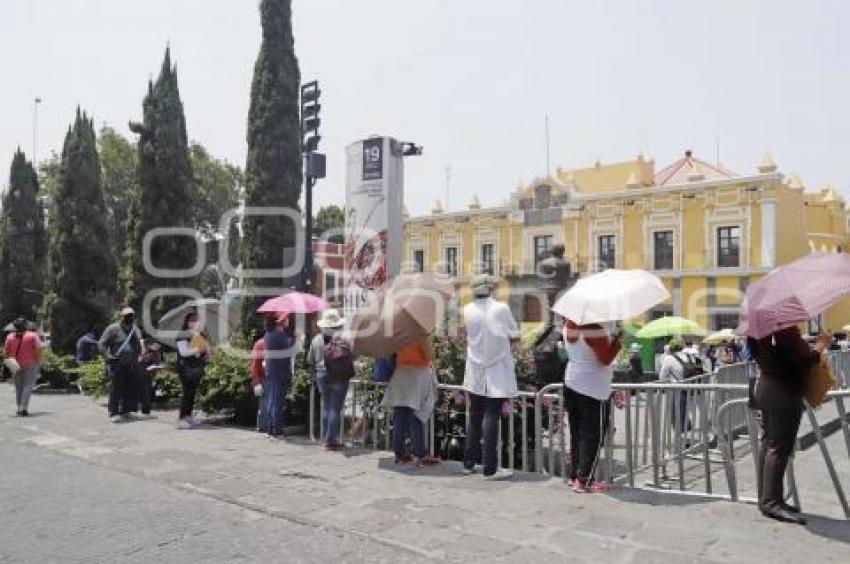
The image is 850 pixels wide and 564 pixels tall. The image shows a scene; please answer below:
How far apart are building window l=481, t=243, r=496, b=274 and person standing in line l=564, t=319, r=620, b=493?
37.5 meters

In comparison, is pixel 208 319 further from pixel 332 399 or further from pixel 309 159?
pixel 332 399

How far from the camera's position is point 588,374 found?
5965mm

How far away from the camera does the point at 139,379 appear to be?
11.2 m

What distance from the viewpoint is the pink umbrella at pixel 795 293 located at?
473 centimetres

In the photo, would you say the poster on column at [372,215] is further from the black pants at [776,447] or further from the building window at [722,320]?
the building window at [722,320]

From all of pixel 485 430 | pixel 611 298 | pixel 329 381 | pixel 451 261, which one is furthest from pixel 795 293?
pixel 451 261

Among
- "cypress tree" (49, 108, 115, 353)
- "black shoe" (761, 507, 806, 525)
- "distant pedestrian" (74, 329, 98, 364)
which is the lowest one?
"black shoe" (761, 507, 806, 525)

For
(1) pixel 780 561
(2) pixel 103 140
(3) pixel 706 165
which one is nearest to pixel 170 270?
(1) pixel 780 561

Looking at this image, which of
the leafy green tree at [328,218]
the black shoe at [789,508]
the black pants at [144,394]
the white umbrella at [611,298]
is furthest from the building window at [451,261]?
the black shoe at [789,508]

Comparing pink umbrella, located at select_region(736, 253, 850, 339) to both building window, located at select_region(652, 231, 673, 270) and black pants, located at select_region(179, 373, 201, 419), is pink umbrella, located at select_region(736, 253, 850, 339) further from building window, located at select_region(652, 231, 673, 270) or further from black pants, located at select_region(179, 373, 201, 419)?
building window, located at select_region(652, 231, 673, 270)

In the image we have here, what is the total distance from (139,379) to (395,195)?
17.0 ft

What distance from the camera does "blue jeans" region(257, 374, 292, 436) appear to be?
344 inches

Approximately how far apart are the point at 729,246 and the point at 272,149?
94.1 feet

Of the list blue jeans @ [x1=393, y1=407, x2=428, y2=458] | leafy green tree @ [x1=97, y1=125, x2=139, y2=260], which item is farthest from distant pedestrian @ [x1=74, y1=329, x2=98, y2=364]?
leafy green tree @ [x1=97, y1=125, x2=139, y2=260]
